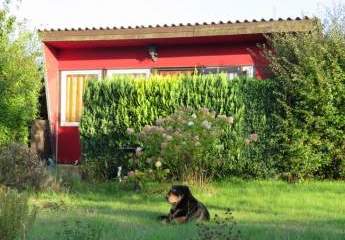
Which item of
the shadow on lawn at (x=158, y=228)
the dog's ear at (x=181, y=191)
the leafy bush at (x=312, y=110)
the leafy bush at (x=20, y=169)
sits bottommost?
the shadow on lawn at (x=158, y=228)

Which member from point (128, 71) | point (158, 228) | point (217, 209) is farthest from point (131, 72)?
point (158, 228)

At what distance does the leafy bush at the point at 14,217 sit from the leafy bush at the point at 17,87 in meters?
9.77

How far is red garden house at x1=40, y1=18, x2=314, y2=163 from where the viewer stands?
51.7 feet

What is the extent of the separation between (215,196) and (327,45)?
4.11m

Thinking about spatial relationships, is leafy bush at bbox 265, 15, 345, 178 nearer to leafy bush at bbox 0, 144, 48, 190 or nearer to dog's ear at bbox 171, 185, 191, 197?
dog's ear at bbox 171, 185, 191, 197

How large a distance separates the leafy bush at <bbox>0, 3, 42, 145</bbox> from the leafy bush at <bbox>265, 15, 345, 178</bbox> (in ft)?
22.5

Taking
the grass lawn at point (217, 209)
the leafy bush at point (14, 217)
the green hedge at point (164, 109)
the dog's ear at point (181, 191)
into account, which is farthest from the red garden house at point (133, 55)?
the leafy bush at point (14, 217)

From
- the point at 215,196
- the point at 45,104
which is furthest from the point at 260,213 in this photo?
the point at 45,104

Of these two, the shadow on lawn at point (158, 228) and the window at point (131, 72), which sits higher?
the window at point (131, 72)

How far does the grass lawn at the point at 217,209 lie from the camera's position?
296 inches

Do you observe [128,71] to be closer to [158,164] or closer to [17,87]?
[17,87]

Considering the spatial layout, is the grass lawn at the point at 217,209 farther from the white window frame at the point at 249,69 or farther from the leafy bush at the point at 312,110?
the white window frame at the point at 249,69

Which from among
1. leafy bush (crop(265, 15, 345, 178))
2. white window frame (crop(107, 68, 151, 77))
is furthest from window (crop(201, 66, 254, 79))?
leafy bush (crop(265, 15, 345, 178))

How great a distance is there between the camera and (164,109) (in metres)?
14.0
